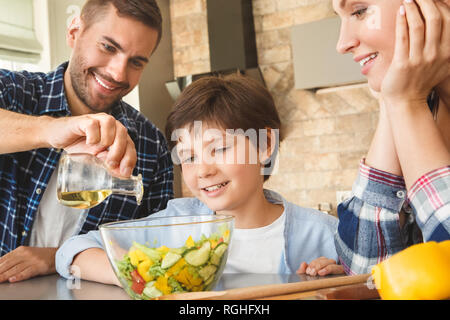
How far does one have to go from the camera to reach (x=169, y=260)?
0.51 m

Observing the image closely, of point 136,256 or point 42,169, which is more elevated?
point 42,169

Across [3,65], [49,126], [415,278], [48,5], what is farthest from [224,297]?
[48,5]

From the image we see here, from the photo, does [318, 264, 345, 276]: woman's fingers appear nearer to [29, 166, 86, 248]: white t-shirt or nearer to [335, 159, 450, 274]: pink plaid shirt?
[335, 159, 450, 274]: pink plaid shirt

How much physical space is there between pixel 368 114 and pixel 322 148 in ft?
1.17

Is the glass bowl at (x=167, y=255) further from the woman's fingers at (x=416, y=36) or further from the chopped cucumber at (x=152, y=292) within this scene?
the woman's fingers at (x=416, y=36)

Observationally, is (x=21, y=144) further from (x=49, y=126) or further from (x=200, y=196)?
(x=200, y=196)

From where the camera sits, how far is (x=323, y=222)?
44.2 inches

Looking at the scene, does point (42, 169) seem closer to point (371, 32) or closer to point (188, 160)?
point (188, 160)

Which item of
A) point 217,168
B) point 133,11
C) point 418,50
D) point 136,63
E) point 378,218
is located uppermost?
point 133,11

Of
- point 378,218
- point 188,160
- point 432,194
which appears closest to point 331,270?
point 378,218

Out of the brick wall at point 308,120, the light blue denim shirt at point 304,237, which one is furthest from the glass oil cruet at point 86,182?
the brick wall at point 308,120

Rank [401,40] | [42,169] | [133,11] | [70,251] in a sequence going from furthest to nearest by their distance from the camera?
[133,11] < [42,169] < [70,251] < [401,40]

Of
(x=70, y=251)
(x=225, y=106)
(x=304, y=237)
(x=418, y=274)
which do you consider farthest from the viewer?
→ (x=225, y=106)

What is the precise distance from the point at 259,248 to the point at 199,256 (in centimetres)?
59
